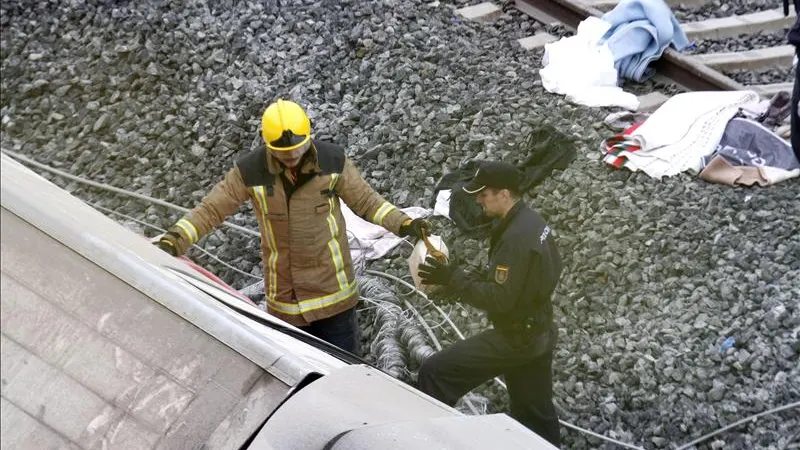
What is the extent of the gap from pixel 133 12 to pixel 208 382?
721 cm

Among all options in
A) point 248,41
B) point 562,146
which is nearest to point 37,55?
point 248,41

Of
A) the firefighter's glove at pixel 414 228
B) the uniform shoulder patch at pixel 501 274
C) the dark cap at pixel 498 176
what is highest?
the dark cap at pixel 498 176

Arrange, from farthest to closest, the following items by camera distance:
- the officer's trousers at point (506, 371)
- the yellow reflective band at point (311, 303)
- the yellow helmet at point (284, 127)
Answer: the yellow reflective band at point (311, 303)
the officer's trousers at point (506, 371)
the yellow helmet at point (284, 127)

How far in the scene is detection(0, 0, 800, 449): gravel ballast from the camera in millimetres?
5980

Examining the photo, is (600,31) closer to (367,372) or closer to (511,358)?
(511,358)

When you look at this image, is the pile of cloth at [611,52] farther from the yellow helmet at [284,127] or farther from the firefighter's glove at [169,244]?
the firefighter's glove at [169,244]

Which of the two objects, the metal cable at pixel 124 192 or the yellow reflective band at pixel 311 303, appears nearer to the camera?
the yellow reflective band at pixel 311 303

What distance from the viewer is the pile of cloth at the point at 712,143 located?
7.51m

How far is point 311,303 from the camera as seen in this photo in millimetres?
5684

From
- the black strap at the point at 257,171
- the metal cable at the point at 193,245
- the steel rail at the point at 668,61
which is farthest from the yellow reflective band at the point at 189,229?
the steel rail at the point at 668,61

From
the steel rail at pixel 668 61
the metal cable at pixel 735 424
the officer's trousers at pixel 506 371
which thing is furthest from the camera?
the steel rail at pixel 668 61

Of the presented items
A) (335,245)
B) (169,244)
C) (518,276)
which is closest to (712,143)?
(518,276)

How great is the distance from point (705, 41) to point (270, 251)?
5683 millimetres

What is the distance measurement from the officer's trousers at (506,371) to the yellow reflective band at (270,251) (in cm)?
96
